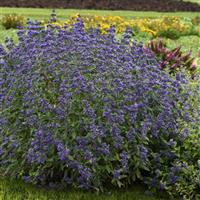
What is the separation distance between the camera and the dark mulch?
24.0 meters

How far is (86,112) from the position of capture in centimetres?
552

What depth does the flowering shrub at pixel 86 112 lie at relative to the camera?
560 centimetres

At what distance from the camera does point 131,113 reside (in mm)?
5703

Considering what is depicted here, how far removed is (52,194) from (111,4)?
19672 millimetres

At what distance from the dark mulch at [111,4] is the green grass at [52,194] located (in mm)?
18371

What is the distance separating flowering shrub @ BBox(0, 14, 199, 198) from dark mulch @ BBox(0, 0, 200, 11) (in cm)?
1775

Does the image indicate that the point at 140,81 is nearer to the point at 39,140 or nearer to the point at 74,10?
the point at 39,140

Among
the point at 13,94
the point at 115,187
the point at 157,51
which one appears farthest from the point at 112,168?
the point at 157,51

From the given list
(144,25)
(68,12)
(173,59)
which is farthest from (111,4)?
(173,59)

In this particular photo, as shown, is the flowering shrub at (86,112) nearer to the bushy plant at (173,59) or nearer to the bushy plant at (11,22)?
the bushy plant at (173,59)

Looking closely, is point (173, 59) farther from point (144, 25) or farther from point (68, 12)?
point (68, 12)

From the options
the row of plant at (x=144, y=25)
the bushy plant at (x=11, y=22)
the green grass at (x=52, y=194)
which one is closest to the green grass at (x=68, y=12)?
the bushy plant at (x=11, y=22)

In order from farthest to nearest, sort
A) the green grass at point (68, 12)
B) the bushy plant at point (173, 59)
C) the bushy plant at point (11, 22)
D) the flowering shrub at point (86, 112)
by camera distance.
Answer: the green grass at point (68, 12) → the bushy plant at point (11, 22) → the bushy plant at point (173, 59) → the flowering shrub at point (86, 112)

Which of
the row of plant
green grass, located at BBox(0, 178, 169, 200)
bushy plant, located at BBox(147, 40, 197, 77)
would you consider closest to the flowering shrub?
green grass, located at BBox(0, 178, 169, 200)
